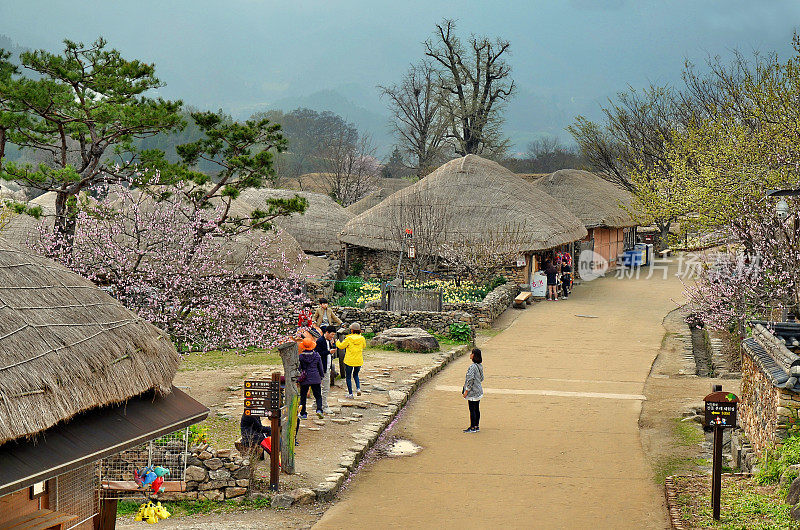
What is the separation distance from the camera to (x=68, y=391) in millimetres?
5754

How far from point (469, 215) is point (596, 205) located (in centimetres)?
1032

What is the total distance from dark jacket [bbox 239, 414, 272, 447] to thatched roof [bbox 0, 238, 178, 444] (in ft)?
12.1

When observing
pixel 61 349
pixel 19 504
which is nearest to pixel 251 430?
pixel 19 504

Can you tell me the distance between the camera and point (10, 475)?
4984 millimetres

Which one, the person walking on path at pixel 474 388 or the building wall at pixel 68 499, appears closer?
the building wall at pixel 68 499

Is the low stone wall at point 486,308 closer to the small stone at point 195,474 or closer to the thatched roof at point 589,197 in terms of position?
the thatched roof at point 589,197

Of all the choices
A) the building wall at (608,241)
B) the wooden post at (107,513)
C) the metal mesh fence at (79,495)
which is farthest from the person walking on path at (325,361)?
the building wall at (608,241)

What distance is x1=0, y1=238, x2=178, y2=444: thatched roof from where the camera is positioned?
538 centimetres

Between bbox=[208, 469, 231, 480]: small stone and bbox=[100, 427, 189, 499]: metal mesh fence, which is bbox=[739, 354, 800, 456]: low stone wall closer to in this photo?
bbox=[208, 469, 231, 480]: small stone

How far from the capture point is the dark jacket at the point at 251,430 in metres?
10.7

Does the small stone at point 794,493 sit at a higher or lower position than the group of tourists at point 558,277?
lower

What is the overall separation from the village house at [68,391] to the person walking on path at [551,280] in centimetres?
2203

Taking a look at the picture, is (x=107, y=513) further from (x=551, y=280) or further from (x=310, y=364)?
(x=551, y=280)

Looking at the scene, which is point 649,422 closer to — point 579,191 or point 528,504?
point 528,504
